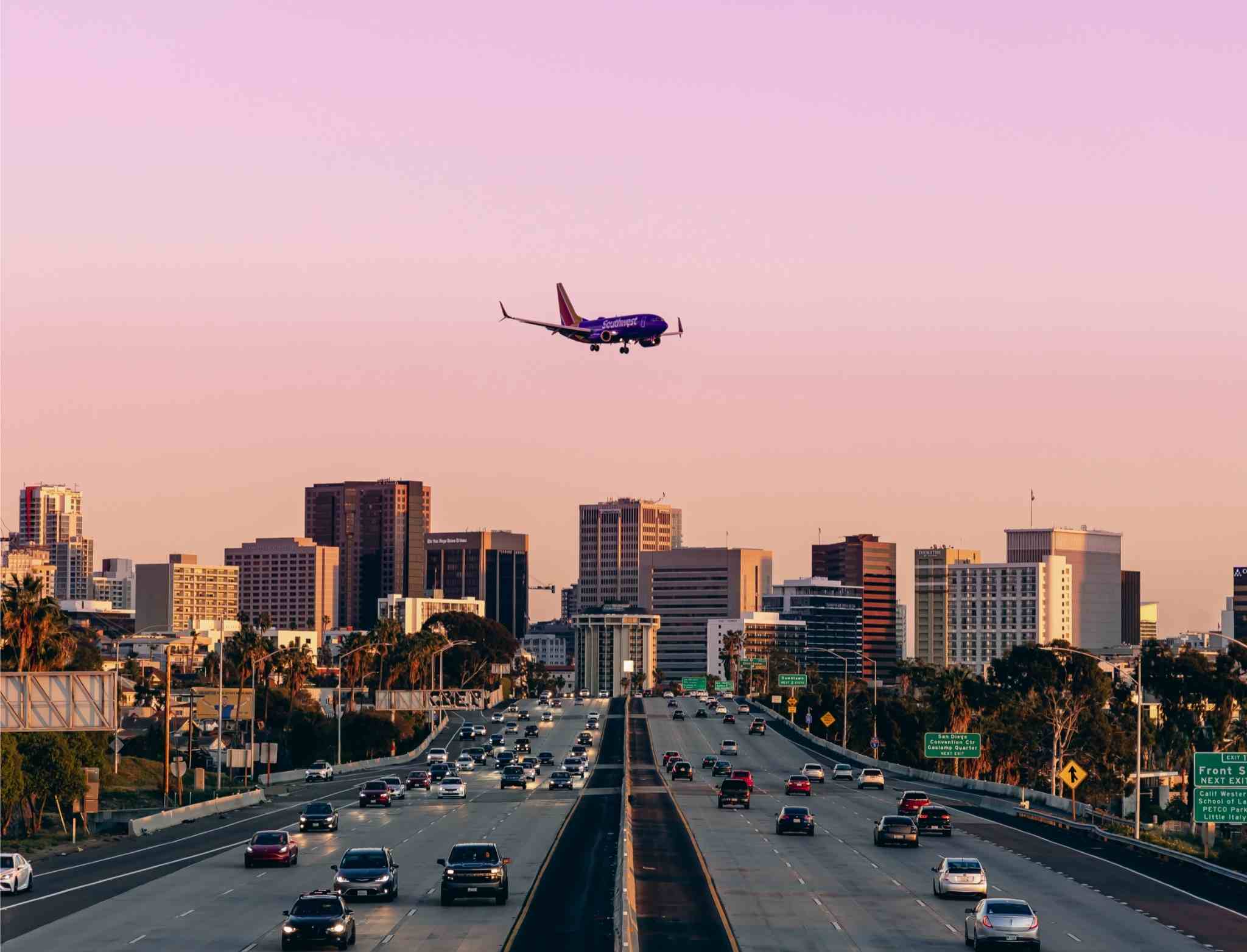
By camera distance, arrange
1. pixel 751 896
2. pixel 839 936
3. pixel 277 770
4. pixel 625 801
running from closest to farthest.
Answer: pixel 839 936 → pixel 751 896 → pixel 625 801 → pixel 277 770

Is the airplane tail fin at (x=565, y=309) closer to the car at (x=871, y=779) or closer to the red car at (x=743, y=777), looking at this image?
the red car at (x=743, y=777)

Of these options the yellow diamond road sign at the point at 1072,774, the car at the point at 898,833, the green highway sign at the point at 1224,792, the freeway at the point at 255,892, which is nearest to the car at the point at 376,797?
the freeway at the point at 255,892

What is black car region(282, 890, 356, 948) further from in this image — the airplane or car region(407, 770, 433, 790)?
car region(407, 770, 433, 790)

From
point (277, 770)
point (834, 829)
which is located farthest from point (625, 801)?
point (277, 770)

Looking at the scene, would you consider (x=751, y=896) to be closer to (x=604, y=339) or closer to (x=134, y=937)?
(x=134, y=937)

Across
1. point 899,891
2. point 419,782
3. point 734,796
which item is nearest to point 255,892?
point 899,891

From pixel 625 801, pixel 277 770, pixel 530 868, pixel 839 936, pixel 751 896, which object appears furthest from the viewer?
pixel 277 770
